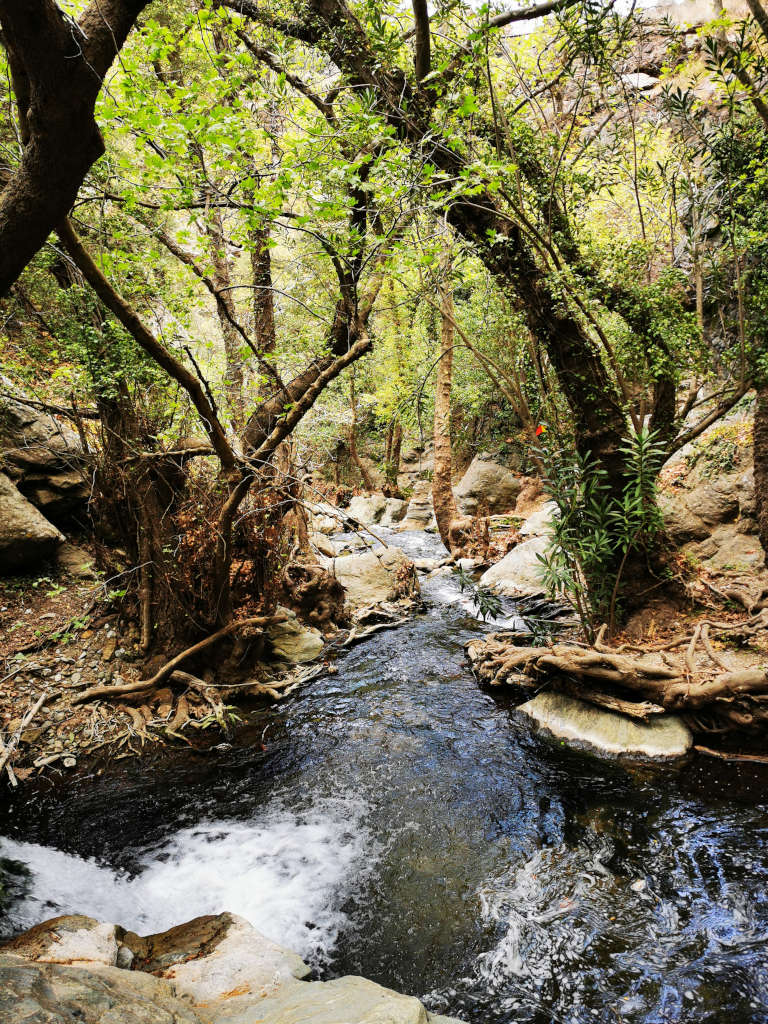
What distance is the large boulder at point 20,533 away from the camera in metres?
5.86

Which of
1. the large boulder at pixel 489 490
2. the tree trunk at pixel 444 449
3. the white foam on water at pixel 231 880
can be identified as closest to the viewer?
the white foam on water at pixel 231 880

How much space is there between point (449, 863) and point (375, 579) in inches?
243

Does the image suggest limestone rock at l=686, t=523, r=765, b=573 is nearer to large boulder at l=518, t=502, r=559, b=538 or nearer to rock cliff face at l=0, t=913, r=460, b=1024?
large boulder at l=518, t=502, r=559, b=538

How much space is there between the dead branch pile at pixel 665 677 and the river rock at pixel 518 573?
331 centimetres

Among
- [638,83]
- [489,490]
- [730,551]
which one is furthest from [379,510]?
[638,83]

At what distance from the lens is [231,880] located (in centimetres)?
342

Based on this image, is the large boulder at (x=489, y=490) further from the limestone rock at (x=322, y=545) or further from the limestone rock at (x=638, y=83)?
the limestone rock at (x=638, y=83)

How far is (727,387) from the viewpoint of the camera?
506 cm

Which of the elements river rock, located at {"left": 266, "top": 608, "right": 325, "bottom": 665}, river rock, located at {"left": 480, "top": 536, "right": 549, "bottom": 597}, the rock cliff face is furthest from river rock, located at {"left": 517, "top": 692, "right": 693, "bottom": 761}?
river rock, located at {"left": 480, "top": 536, "right": 549, "bottom": 597}

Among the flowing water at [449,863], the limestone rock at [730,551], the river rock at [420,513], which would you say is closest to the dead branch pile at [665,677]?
the flowing water at [449,863]

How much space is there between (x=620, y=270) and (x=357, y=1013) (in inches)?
260

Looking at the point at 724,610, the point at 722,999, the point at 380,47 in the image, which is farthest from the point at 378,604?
the point at 380,47

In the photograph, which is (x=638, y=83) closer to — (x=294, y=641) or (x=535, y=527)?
(x=535, y=527)

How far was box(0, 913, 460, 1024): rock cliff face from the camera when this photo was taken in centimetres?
172
